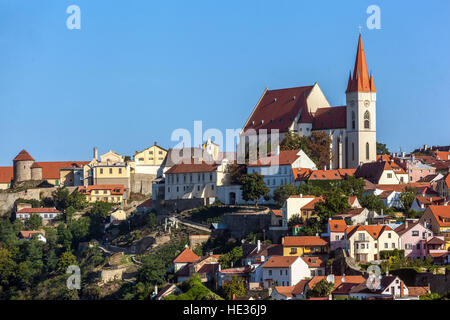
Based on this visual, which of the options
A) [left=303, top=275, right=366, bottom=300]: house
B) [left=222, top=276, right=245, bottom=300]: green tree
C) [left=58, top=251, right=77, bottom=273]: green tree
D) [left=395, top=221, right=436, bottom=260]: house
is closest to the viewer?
[left=303, top=275, right=366, bottom=300]: house

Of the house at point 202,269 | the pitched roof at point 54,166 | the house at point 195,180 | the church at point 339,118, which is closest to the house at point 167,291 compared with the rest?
the house at point 202,269

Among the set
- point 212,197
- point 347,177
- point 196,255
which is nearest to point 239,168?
point 212,197

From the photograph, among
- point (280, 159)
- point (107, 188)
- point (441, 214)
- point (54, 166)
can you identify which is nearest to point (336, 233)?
point (441, 214)

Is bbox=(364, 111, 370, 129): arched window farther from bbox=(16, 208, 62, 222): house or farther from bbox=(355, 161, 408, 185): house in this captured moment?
bbox=(16, 208, 62, 222): house

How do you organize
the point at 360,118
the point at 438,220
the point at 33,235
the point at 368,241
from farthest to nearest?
the point at 33,235 → the point at 360,118 → the point at 438,220 → the point at 368,241

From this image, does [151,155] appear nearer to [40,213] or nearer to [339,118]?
[40,213]

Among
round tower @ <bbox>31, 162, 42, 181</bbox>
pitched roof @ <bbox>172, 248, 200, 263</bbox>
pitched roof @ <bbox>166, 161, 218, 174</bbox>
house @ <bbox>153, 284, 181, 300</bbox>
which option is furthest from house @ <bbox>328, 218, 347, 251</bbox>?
round tower @ <bbox>31, 162, 42, 181</bbox>
